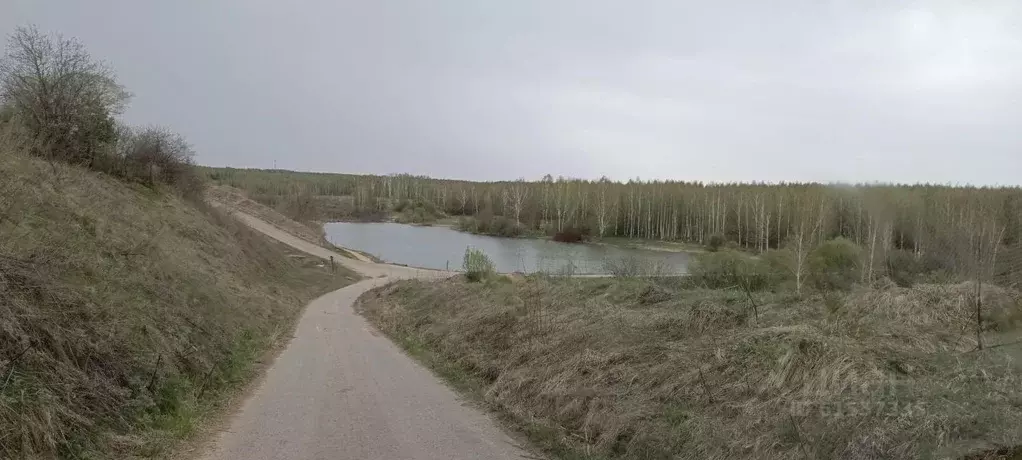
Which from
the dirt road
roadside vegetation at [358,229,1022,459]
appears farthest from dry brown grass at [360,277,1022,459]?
the dirt road

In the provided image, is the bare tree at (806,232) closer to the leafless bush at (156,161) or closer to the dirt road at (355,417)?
the dirt road at (355,417)

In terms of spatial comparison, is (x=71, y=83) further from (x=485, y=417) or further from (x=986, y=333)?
(x=986, y=333)

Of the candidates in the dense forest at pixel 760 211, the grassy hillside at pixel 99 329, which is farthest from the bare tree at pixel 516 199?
the grassy hillside at pixel 99 329

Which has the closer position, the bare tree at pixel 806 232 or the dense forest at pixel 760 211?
the dense forest at pixel 760 211

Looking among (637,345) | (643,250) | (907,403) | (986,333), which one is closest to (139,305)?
(637,345)

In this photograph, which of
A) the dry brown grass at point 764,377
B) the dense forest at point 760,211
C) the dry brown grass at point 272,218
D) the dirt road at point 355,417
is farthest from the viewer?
the dry brown grass at point 272,218

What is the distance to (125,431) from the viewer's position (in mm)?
7059

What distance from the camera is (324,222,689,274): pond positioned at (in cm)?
5716

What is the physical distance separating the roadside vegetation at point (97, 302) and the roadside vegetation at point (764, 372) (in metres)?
4.73

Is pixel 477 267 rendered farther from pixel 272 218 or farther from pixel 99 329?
pixel 272 218

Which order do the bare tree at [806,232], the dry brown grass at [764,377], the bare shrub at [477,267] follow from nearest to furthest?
the dry brown grass at [764,377], the bare tree at [806,232], the bare shrub at [477,267]

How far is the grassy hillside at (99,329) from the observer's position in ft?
20.5

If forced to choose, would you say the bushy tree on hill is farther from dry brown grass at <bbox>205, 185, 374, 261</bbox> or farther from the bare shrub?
dry brown grass at <bbox>205, 185, 374, 261</bbox>

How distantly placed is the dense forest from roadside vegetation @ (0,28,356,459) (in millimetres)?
12215
